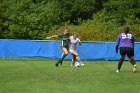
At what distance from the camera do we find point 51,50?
2692cm

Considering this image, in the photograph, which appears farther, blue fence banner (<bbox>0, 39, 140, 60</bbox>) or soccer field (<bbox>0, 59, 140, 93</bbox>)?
blue fence banner (<bbox>0, 39, 140, 60</bbox>)

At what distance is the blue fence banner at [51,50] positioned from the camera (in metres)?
26.7

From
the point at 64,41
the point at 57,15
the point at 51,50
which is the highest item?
the point at 57,15

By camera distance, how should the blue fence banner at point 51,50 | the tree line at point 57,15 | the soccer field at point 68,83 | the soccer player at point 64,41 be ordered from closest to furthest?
the soccer field at point 68,83
the soccer player at point 64,41
the blue fence banner at point 51,50
the tree line at point 57,15

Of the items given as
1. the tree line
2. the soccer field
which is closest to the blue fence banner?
the soccer field

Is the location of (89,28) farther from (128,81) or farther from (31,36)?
(128,81)

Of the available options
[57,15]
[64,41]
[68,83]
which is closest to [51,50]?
[64,41]

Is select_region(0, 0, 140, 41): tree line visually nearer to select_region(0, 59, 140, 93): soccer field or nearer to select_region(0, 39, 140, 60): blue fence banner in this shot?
select_region(0, 39, 140, 60): blue fence banner

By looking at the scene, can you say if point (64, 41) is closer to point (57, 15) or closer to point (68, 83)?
point (68, 83)

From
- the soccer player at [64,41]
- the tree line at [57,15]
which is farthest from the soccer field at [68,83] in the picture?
the tree line at [57,15]

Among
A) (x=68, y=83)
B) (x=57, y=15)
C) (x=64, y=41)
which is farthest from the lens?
(x=57, y=15)

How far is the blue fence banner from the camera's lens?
26719mm

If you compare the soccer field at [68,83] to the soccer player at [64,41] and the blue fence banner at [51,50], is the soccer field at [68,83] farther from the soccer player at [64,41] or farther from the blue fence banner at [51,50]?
the blue fence banner at [51,50]

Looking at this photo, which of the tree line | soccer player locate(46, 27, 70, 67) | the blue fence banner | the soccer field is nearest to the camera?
the soccer field
